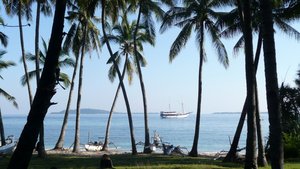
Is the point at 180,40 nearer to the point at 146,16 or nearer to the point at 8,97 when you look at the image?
the point at 146,16

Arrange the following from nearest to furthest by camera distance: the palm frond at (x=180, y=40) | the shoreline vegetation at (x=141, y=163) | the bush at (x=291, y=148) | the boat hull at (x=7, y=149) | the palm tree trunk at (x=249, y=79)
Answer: the palm tree trunk at (x=249, y=79) < the shoreline vegetation at (x=141, y=163) < the bush at (x=291, y=148) < the boat hull at (x=7, y=149) < the palm frond at (x=180, y=40)

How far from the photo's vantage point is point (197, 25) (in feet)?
101

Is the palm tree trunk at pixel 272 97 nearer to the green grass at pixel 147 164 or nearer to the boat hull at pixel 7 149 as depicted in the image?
the green grass at pixel 147 164

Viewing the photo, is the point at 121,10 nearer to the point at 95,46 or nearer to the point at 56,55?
the point at 95,46

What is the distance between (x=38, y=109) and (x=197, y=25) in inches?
848

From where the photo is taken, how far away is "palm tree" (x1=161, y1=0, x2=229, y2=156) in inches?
1179

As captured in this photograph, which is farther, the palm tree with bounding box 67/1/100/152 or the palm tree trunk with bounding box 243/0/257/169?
the palm tree with bounding box 67/1/100/152

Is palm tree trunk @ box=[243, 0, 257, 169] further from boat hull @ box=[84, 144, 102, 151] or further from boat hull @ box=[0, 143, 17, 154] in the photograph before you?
boat hull @ box=[84, 144, 102, 151]

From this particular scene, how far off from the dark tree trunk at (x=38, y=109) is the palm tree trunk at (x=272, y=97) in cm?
489

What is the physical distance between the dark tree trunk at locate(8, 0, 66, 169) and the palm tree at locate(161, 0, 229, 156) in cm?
1978

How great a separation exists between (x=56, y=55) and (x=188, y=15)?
2061cm

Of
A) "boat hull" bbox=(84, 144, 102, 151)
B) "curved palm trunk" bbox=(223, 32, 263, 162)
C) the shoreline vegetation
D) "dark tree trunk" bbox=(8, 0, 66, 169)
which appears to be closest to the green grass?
the shoreline vegetation

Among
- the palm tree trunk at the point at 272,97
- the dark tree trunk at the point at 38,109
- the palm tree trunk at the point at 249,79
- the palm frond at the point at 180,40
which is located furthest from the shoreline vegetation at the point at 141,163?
the palm frond at the point at 180,40

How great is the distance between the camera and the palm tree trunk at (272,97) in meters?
10.8
